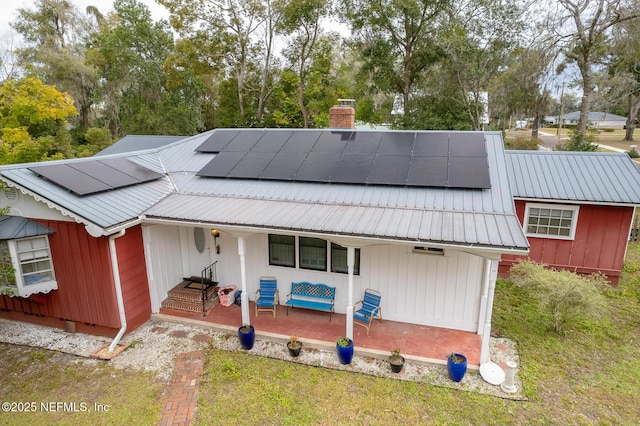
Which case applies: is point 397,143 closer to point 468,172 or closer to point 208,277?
point 468,172

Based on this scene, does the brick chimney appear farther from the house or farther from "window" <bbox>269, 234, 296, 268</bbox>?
"window" <bbox>269, 234, 296, 268</bbox>

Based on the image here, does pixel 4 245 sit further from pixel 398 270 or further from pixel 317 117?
pixel 317 117

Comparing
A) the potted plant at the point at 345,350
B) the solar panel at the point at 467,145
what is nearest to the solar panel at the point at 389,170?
the solar panel at the point at 467,145

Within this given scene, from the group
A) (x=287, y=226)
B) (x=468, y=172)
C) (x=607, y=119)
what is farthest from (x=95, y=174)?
(x=607, y=119)

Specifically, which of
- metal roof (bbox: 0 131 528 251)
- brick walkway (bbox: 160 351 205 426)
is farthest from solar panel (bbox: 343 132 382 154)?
brick walkway (bbox: 160 351 205 426)

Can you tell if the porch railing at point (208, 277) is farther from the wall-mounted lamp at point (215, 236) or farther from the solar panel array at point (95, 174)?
the solar panel array at point (95, 174)

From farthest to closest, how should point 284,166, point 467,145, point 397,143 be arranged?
point 397,143 < point 284,166 < point 467,145

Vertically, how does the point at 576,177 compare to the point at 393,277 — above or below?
above
